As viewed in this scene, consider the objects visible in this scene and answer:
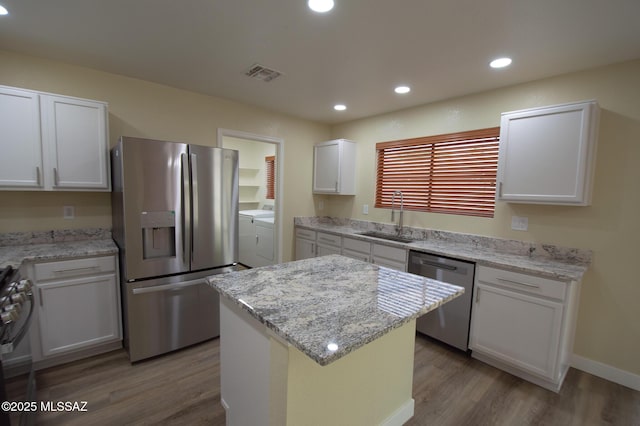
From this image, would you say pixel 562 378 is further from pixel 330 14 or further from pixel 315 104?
pixel 315 104

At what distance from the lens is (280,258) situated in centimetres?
406

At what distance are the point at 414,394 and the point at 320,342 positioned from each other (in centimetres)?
156

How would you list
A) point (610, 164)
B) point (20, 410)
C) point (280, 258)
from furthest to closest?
point (280, 258) < point (610, 164) < point (20, 410)

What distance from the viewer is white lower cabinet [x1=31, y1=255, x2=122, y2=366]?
2105mm

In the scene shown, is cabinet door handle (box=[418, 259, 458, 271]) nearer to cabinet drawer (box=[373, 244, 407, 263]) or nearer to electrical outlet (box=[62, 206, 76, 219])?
cabinet drawer (box=[373, 244, 407, 263])

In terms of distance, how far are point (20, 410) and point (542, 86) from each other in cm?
426

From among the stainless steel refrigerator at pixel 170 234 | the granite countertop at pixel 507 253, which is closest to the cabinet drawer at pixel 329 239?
the granite countertop at pixel 507 253

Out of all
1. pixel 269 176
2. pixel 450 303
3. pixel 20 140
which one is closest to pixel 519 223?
pixel 450 303

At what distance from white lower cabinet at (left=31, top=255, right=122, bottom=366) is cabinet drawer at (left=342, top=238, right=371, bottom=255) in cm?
231

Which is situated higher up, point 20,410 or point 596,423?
point 20,410

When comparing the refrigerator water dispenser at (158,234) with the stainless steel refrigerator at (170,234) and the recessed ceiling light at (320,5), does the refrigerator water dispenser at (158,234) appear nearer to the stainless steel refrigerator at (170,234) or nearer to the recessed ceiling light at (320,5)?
the stainless steel refrigerator at (170,234)

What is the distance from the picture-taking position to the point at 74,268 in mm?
2191

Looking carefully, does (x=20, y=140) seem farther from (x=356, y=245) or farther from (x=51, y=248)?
(x=356, y=245)

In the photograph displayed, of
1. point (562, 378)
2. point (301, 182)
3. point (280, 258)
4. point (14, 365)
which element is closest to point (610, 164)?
point (562, 378)
